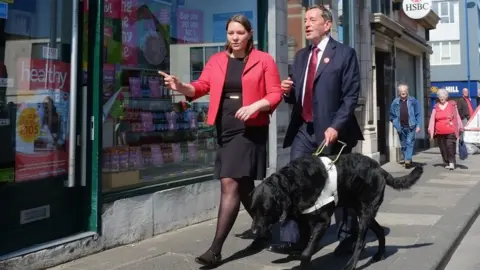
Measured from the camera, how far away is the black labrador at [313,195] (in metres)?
3.76

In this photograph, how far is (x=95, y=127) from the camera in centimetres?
495

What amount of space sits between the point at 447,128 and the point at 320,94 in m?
8.55

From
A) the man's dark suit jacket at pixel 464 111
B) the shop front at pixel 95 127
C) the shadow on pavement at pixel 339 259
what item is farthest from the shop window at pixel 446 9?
the shadow on pavement at pixel 339 259

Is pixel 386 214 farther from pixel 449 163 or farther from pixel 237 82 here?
pixel 449 163

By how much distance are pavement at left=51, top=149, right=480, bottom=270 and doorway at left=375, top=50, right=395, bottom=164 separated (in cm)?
606

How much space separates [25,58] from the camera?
445cm

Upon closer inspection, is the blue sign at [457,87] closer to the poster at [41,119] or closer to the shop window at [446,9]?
the shop window at [446,9]

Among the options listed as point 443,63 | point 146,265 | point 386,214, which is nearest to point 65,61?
point 146,265

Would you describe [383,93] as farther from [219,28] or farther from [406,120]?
[219,28]

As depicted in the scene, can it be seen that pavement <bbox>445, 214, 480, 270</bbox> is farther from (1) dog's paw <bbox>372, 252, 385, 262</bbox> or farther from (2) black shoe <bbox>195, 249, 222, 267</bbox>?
(2) black shoe <bbox>195, 249, 222, 267</bbox>

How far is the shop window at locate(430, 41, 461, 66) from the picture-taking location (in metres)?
41.6

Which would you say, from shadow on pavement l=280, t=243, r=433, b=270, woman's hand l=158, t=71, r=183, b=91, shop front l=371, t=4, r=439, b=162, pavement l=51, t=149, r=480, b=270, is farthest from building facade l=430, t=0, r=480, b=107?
woman's hand l=158, t=71, r=183, b=91

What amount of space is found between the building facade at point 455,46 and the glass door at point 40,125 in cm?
3920

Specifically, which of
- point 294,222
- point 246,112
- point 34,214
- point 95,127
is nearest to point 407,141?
point 294,222
